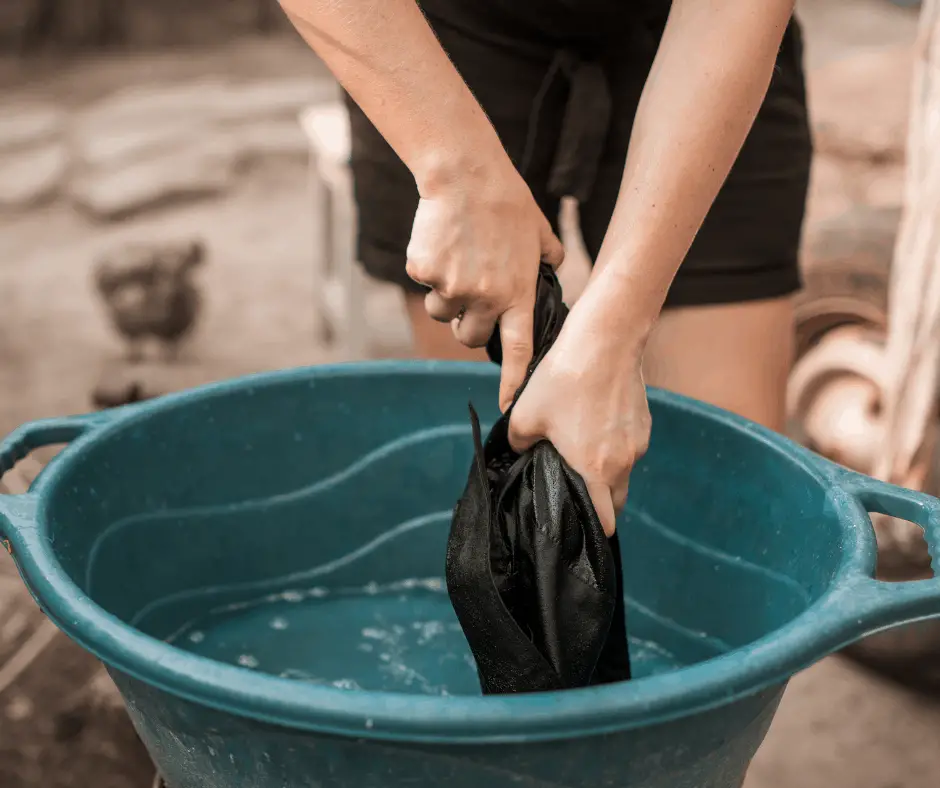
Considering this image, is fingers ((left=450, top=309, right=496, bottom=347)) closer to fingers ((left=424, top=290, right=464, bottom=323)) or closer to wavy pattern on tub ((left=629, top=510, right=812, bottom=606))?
fingers ((left=424, top=290, right=464, bottom=323))

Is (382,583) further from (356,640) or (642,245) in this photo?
(642,245)

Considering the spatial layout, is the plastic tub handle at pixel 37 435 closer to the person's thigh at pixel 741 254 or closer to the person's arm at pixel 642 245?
the person's arm at pixel 642 245

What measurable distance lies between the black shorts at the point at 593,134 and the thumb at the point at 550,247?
0.24m

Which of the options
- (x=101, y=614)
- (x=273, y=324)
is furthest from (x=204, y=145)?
(x=101, y=614)

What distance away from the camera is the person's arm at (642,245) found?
0.75m

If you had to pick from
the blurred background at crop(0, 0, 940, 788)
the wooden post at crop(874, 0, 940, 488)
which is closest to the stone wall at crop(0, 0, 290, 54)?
the blurred background at crop(0, 0, 940, 788)

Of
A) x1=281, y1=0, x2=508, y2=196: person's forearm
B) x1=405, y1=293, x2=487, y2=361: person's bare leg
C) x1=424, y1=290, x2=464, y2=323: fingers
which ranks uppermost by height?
x1=281, y1=0, x2=508, y2=196: person's forearm

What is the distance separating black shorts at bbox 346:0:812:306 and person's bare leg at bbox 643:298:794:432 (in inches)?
0.7

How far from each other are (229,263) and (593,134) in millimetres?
2118

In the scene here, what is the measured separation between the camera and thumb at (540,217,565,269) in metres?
0.80

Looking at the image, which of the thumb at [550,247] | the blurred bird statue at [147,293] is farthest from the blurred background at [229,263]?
the thumb at [550,247]

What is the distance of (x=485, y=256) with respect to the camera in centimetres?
75

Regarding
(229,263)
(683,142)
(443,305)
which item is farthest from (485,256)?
(229,263)

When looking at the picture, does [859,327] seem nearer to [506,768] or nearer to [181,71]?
[506,768]
